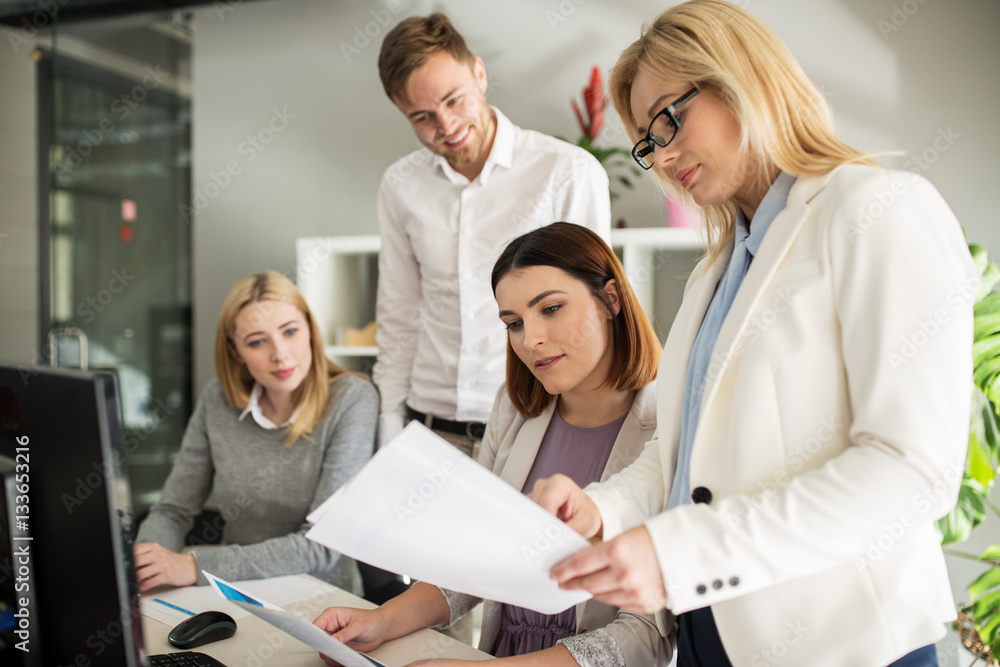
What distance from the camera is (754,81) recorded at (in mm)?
821

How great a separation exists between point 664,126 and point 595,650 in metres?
0.73

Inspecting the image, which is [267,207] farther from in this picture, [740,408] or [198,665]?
[740,408]

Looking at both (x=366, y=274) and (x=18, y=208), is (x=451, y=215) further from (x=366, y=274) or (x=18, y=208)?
(x=18, y=208)

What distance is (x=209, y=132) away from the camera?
12.2ft

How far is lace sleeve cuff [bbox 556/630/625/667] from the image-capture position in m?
1.05

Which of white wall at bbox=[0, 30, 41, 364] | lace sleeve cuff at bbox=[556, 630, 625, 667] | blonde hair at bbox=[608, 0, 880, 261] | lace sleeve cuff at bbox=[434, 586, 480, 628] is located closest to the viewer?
blonde hair at bbox=[608, 0, 880, 261]

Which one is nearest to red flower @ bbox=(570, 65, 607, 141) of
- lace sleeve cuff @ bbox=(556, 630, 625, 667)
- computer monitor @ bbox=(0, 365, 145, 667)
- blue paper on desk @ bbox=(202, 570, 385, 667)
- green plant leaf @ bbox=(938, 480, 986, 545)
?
green plant leaf @ bbox=(938, 480, 986, 545)

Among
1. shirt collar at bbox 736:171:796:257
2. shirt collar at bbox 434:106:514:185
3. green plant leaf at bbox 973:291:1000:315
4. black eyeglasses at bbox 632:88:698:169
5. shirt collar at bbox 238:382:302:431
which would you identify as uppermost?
shirt collar at bbox 434:106:514:185

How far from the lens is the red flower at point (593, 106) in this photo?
2.77 m

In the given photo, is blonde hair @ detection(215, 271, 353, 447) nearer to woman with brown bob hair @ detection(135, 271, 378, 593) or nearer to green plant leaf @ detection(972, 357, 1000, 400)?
woman with brown bob hair @ detection(135, 271, 378, 593)

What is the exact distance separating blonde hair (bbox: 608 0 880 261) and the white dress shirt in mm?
1070

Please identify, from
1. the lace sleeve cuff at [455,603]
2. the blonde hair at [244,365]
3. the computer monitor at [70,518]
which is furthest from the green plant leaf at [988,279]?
the computer monitor at [70,518]

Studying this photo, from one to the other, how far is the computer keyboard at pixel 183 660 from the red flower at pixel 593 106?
7.38ft

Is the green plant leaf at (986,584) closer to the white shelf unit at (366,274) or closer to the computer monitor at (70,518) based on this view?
the white shelf unit at (366,274)
